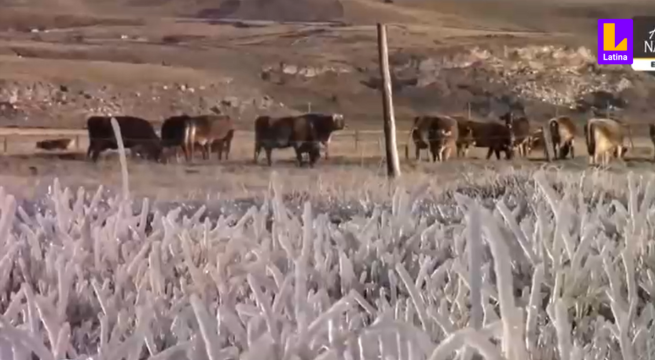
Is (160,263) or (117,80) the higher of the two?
(117,80)

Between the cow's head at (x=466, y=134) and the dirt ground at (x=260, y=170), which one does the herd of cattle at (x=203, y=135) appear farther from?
the cow's head at (x=466, y=134)

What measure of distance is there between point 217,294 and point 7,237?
0.89ft

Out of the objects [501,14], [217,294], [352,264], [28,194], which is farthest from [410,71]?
[28,194]

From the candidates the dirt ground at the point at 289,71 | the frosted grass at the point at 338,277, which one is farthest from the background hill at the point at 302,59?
the frosted grass at the point at 338,277

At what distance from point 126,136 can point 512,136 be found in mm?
544

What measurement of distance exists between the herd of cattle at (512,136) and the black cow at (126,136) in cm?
35

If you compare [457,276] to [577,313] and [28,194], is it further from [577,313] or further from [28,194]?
[28,194]

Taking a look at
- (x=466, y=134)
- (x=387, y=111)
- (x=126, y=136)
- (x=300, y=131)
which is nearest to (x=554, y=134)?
(x=466, y=134)

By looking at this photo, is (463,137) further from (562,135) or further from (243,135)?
(243,135)

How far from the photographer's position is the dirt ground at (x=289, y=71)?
3.02ft

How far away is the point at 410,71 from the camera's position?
39.4 inches

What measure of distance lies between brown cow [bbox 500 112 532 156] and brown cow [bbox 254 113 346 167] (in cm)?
25

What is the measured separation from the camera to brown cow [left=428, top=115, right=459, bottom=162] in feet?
3.18

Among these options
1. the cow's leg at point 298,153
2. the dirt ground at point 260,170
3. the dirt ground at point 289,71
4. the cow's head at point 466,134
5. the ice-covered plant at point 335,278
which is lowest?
the ice-covered plant at point 335,278
